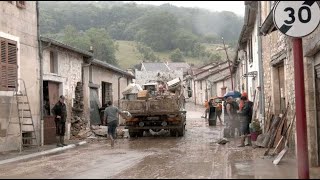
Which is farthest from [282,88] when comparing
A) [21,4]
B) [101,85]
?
[101,85]

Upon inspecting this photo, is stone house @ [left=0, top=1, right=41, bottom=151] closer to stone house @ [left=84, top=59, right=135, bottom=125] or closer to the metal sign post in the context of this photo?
stone house @ [left=84, top=59, right=135, bottom=125]

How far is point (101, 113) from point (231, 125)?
8775 mm

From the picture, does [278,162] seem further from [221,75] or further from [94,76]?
[221,75]

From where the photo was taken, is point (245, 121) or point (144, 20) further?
point (144, 20)

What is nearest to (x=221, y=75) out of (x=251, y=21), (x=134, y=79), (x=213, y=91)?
(x=213, y=91)

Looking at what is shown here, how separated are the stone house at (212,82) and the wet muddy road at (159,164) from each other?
3581 centimetres

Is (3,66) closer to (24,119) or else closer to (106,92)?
(24,119)

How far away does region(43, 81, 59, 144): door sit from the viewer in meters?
16.2

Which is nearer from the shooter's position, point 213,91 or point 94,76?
point 94,76

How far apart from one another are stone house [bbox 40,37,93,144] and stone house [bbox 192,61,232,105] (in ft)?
97.4

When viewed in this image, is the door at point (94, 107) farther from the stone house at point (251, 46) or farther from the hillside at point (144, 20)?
the stone house at point (251, 46)

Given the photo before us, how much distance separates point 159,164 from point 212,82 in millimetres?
43982

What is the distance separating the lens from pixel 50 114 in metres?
17.3

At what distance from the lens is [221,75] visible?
52812 millimetres
